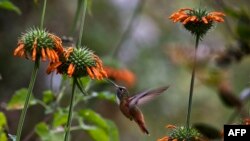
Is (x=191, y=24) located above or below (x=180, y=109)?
above

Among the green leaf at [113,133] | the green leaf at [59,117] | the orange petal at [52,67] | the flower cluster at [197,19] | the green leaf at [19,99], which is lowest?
the green leaf at [113,133]

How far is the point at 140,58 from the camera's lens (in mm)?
5602

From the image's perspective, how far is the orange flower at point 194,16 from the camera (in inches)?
66.4

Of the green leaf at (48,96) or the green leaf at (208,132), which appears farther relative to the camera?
the green leaf at (48,96)

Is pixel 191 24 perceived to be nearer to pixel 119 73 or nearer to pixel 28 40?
pixel 28 40

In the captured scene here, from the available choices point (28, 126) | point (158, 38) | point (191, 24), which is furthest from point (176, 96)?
point (191, 24)

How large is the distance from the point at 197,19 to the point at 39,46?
0.47m

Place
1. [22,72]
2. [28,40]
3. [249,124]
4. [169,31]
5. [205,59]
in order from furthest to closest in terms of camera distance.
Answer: [169,31]
[22,72]
[205,59]
[28,40]
[249,124]

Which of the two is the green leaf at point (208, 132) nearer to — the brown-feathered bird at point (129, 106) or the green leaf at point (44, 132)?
the brown-feathered bird at point (129, 106)

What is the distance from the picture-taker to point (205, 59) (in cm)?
287

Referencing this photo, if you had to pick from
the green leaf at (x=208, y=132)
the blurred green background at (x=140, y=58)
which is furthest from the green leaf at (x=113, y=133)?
the blurred green background at (x=140, y=58)

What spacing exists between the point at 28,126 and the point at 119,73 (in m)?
1.82

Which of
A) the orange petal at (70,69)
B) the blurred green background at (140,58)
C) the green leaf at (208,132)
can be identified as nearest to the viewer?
the orange petal at (70,69)

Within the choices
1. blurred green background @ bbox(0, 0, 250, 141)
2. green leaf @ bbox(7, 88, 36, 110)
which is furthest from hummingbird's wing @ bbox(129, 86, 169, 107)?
blurred green background @ bbox(0, 0, 250, 141)
